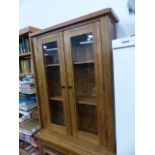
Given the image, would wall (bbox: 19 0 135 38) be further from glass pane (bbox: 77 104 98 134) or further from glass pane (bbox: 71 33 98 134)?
glass pane (bbox: 77 104 98 134)

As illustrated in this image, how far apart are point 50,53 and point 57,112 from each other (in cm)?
69

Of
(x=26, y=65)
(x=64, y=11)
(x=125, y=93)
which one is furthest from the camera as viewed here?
(x=26, y=65)

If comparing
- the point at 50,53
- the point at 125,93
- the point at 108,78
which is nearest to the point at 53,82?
the point at 50,53

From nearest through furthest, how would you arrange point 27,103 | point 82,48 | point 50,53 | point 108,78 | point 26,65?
point 108,78, point 82,48, point 50,53, point 27,103, point 26,65

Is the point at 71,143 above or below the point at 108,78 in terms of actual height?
below

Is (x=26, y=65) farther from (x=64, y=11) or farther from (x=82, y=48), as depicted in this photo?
(x=82, y=48)

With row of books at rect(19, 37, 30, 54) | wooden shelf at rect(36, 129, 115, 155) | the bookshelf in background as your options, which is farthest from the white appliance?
row of books at rect(19, 37, 30, 54)

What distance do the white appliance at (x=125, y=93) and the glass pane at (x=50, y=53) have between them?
0.72 m

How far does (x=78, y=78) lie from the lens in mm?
1318

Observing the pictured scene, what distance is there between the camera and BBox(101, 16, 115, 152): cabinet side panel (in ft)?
3.36

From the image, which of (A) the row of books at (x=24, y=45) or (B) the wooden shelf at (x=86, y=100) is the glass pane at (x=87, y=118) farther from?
(A) the row of books at (x=24, y=45)

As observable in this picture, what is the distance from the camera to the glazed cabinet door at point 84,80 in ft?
3.70

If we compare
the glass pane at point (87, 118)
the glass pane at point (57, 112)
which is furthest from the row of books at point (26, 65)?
the glass pane at point (87, 118)
